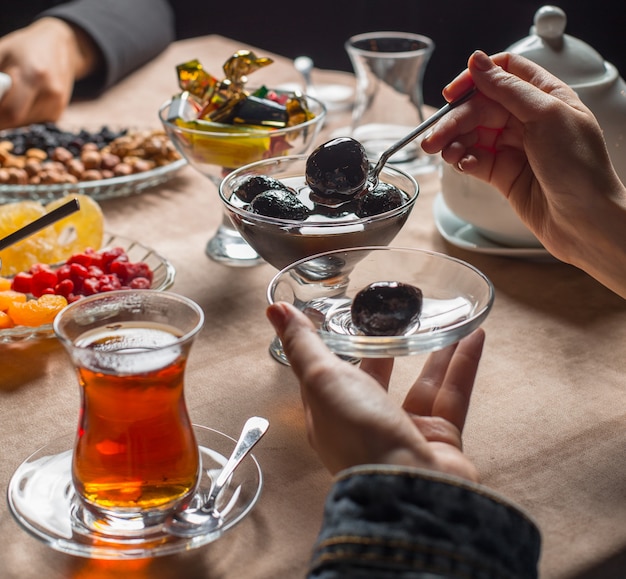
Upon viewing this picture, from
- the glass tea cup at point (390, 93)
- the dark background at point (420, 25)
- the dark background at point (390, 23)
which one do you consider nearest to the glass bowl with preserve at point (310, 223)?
the glass tea cup at point (390, 93)

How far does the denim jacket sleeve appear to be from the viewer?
19.7 inches

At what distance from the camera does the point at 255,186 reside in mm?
869

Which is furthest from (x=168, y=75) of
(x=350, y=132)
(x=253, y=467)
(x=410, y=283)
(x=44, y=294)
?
(x=253, y=467)

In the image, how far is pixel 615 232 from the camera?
86cm

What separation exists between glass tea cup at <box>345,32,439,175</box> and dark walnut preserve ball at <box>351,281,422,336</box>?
27.3 inches

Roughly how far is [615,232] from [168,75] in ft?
3.90

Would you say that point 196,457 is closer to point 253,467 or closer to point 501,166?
point 253,467

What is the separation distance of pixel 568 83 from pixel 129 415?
711mm

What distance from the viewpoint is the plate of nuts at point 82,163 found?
1230mm

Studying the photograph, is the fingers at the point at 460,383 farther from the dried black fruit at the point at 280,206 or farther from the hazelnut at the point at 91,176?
the hazelnut at the point at 91,176

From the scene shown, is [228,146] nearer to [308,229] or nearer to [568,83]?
[308,229]

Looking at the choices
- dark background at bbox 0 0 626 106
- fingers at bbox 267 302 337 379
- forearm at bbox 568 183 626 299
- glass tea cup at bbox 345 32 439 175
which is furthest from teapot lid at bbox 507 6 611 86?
dark background at bbox 0 0 626 106

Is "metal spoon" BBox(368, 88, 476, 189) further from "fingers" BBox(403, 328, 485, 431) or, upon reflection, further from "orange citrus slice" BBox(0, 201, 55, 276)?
"orange citrus slice" BBox(0, 201, 55, 276)

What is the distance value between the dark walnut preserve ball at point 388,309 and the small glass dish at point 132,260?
332mm
